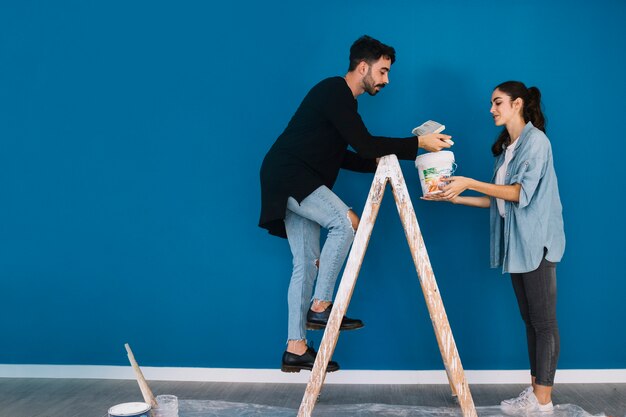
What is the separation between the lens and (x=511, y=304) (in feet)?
10.4

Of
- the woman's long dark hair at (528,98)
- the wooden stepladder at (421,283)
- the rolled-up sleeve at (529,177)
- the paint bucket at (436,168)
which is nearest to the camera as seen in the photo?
the wooden stepladder at (421,283)

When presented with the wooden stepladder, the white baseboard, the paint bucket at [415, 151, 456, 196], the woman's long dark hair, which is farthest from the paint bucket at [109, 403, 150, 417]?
the woman's long dark hair

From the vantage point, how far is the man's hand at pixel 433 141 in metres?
2.38

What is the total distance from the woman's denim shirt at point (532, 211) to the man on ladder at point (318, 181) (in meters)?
0.42

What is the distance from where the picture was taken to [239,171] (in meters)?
3.24

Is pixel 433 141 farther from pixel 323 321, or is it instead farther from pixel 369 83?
pixel 323 321

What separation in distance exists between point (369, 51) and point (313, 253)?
878 millimetres

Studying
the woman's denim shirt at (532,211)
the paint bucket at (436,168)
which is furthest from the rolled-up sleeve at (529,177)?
the paint bucket at (436,168)

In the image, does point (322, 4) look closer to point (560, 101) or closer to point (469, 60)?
point (469, 60)

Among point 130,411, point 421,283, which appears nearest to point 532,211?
point 421,283

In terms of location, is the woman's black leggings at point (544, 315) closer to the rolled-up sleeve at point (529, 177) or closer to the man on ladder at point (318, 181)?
the rolled-up sleeve at point (529, 177)

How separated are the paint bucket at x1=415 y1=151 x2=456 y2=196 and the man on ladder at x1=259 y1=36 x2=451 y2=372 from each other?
0.11 ft

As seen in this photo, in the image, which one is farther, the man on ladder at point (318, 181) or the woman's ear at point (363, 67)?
the woman's ear at point (363, 67)

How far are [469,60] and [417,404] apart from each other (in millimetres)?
1715
